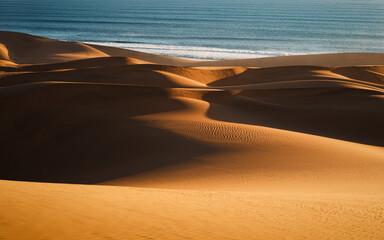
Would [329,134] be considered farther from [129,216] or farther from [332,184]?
[129,216]

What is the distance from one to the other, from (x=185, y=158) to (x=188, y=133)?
1.46 meters

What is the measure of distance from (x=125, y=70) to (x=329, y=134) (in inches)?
379

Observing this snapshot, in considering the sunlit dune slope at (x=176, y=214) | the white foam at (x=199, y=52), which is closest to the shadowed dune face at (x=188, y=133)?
the sunlit dune slope at (x=176, y=214)

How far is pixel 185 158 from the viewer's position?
28.8 feet

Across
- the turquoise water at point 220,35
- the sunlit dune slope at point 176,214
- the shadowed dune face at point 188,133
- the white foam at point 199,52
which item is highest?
the turquoise water at point 220,35

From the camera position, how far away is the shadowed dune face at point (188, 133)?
814cm

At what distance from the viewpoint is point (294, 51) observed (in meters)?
40.1

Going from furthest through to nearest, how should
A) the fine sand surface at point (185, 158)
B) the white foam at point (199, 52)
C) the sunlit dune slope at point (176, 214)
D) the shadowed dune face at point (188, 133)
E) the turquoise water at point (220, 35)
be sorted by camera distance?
the turquoise water at point (220, 35), the white foam at point (199, 52), the shadowed dune face at point (188, 133), the fine sand surface at point (185, 158), the sunlit dune slope at point (176, 214)

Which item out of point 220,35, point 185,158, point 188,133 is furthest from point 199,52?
point 185,158

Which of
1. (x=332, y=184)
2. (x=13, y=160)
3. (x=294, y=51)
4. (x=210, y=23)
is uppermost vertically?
(x=210, y=23)

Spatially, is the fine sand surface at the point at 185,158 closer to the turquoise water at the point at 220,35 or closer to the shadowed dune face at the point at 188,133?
the shadowed dune face at the point at 188,133

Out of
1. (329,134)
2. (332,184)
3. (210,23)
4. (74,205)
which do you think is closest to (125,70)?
(329,134)

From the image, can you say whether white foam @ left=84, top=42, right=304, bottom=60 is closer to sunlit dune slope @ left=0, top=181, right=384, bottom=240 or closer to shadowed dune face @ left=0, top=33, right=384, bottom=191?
shadowed dune face @ left=0, top=33, right=384, bottom=191

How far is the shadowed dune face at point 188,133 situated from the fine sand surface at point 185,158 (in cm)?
4
